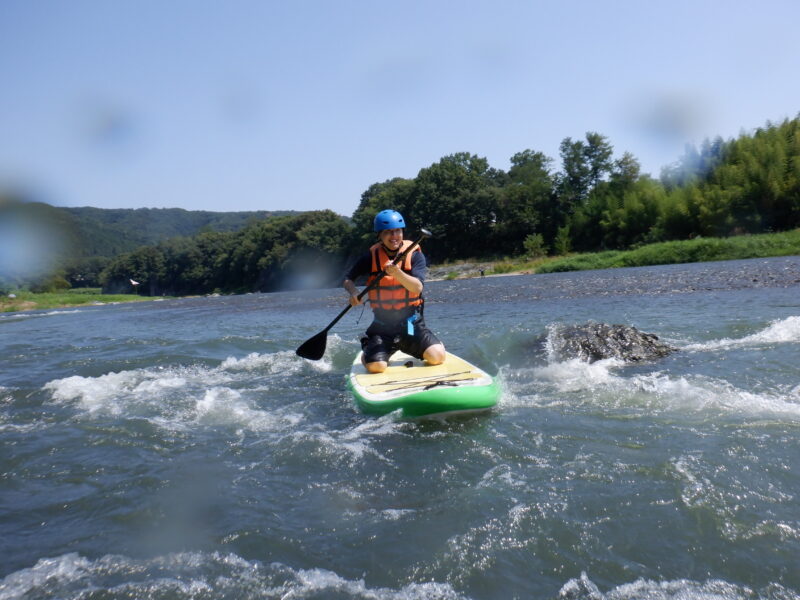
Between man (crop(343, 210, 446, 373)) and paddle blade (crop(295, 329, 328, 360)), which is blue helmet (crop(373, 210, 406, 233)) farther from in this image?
paddle blade (crop(295, 329, 328, 360))

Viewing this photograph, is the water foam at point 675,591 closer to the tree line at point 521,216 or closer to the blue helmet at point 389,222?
the blue helmet at point 389,222

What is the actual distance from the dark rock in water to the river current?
31 cm

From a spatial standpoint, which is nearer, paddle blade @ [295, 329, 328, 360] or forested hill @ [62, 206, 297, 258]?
paddle blade @ [295, 329, 328, 360]

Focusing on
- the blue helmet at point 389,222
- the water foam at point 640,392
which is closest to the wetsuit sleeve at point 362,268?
the blue helmet at point 389,222

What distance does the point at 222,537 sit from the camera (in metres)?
2.89

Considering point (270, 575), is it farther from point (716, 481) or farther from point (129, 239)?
point (129, 239)

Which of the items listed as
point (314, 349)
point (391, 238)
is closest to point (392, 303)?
point (391, 238)

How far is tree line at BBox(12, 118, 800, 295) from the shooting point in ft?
109

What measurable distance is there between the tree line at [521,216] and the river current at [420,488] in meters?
31.8

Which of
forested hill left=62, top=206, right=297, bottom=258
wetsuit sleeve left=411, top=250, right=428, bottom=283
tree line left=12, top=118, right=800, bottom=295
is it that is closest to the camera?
wetsuit sleeve left=411, top=250, right=428, bottom=283

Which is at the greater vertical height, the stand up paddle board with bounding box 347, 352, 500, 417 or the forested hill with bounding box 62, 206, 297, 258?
the forested hill with bounding box 62, 206, 297, 258

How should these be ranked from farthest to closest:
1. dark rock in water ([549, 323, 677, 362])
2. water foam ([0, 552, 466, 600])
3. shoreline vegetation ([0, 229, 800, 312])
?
shoreline vegetation ([0, 229, 800, 312]) < dark rock in water ([549, 323, 677, 362]) < water foam ([0, 552, 466, 600])

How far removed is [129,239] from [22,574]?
107396 millimetres


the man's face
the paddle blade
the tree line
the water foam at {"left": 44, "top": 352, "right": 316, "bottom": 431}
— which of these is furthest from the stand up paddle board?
the tree line
